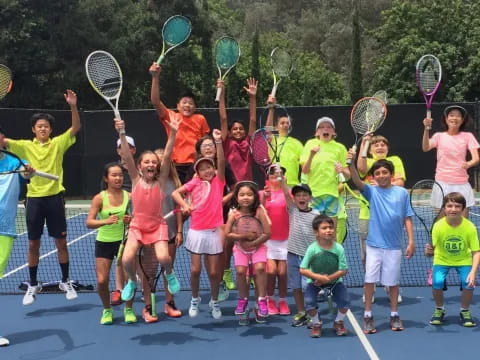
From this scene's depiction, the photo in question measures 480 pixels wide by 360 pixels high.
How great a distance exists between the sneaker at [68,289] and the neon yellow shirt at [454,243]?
3182 millimetres

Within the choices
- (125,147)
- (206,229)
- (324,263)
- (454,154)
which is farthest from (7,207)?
(454,154)

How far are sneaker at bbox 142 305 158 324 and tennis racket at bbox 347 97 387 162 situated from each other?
2.20m

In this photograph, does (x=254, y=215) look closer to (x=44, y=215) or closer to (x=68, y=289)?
(x=68, y=289)

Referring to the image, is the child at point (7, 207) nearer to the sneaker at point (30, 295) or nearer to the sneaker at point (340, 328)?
the sneaker at point (30, 295)

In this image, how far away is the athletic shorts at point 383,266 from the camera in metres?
4.95

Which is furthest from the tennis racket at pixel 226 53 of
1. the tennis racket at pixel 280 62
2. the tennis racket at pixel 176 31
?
the tennis racket at pixel 280 62

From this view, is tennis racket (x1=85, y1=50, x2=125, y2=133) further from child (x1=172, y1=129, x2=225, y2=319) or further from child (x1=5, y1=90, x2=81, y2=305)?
child (x1=172, y1=129, x2=225, y2=319)

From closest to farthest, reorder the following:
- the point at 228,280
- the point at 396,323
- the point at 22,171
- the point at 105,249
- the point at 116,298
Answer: the point at 22,171
the point at 396,323
the point at 105,249
the point at 116,298
the point at 228,280

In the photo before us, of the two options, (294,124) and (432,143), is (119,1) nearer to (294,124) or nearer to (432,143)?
(294,124)

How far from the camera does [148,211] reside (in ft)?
16.2

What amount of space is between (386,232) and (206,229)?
1428 millimetres

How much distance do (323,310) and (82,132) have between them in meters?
10.9

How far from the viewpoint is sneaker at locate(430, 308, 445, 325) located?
5031 mm

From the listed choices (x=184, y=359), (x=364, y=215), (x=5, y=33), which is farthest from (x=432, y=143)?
(x=5, y=33)
